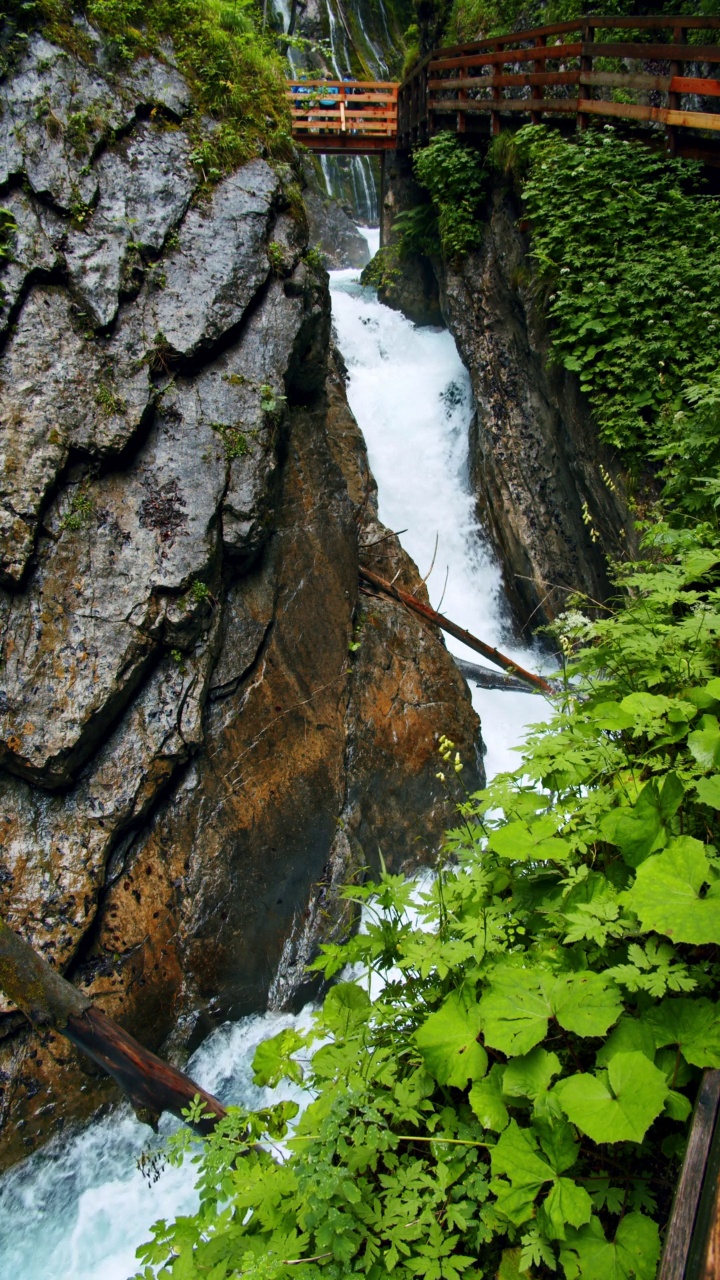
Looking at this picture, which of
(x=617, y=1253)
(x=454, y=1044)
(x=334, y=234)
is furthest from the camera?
(x=334, y=234)

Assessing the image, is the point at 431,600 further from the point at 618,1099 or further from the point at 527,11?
the point at 527,11

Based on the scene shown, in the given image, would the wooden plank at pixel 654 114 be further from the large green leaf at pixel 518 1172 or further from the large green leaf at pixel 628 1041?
the large green leaf at pixel 518 1172

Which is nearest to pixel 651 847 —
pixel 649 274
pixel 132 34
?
pixel 649 274

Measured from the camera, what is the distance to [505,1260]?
63.4 inches

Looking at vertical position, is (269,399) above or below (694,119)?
below

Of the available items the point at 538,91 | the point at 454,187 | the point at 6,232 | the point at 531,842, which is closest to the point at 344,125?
the point at 454,187

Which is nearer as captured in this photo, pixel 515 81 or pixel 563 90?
pixel 515 81

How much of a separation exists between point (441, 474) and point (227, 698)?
695 centimetres

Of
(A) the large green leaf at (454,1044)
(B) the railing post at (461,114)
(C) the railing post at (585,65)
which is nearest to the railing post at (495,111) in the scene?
(B) the railing post at (461,114)

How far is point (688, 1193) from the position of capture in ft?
3.96

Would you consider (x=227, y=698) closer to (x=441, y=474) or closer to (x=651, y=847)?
(x=651, y=847)

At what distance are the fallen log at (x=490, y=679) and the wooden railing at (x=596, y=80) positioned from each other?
243 inches

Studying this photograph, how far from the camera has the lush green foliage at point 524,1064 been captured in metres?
1.54

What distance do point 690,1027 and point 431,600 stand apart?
894 cm
